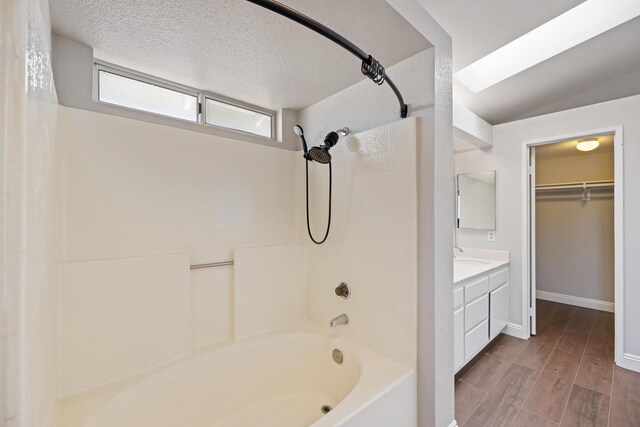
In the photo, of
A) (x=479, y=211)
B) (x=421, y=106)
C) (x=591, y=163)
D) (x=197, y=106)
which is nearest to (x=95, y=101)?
(x=197, y=106)

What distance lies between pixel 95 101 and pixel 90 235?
2.48 ft

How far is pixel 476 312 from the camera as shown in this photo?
2.38 meters

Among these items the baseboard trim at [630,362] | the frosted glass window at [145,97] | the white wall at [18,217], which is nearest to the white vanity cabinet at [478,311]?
the baseboard trim at [630,362]

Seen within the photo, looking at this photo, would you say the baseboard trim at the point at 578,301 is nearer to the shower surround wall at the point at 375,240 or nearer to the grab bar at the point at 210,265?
the shower surround wall at the point at 375,240

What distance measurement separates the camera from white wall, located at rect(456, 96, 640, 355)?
7.68 feet

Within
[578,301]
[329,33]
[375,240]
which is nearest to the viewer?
[329,33]

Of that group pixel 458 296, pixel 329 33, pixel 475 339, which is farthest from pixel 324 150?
pixel 475 339

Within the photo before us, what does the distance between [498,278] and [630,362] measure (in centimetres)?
114

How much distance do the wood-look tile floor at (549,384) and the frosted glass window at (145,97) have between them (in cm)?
285

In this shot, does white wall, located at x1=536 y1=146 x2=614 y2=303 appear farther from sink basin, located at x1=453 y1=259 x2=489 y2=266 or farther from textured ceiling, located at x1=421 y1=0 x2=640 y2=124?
sink basin, located at x1=453 y1=259 x2=489 y2=266

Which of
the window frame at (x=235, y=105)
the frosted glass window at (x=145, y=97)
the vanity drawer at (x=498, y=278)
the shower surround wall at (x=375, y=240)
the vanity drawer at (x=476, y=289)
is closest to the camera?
the shower surround wall at (x=375, y=240)

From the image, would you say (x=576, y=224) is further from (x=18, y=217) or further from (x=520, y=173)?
(x=18, y=217)

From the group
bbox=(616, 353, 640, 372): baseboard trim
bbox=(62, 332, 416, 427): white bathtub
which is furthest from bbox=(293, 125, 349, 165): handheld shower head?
bbox=(616, 353, 640, 372): baseboard trim

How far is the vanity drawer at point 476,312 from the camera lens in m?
2.24
